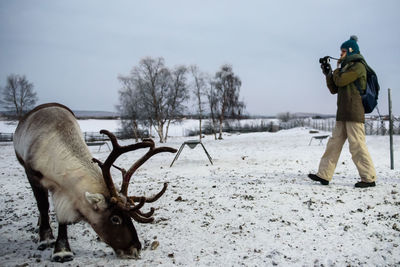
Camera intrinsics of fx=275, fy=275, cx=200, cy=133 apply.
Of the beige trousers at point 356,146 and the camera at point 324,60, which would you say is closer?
the beige trousers at point 356,146

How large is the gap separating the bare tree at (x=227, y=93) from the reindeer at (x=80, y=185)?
27.7 m

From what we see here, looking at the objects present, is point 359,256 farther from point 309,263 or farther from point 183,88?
point 183,88

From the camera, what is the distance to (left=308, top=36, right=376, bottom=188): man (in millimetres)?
5012

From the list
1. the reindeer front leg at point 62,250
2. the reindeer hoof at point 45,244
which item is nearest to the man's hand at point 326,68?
the reindeer front leg at point 62,250

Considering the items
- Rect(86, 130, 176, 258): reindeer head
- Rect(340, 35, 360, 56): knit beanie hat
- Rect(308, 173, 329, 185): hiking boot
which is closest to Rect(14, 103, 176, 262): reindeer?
Rect(86, 130, 176, 258): reindeer head

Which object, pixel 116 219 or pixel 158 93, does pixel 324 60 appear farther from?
pixel 158 93

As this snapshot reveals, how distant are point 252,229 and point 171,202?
5.62 feet

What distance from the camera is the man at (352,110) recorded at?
5.01 meters

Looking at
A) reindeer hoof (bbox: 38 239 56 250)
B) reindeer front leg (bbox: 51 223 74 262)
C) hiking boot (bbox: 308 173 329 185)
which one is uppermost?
hiking boot (bbox: 308 173 329 185)

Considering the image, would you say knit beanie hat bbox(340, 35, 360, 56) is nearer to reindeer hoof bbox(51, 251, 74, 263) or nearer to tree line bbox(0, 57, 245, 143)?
reindeer hoof bbox(51, 251, 74, 263)

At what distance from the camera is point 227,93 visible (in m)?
32.3

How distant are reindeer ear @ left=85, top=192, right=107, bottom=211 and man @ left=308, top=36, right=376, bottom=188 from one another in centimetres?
437

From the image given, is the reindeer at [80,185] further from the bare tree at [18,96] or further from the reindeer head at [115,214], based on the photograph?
the bare tree at [18,96]

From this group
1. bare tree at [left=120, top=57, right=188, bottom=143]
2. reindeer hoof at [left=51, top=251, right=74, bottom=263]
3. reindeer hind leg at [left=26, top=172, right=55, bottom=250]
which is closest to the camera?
reindeer hoof at [left=51, top=251, right=74, bottom=263]
